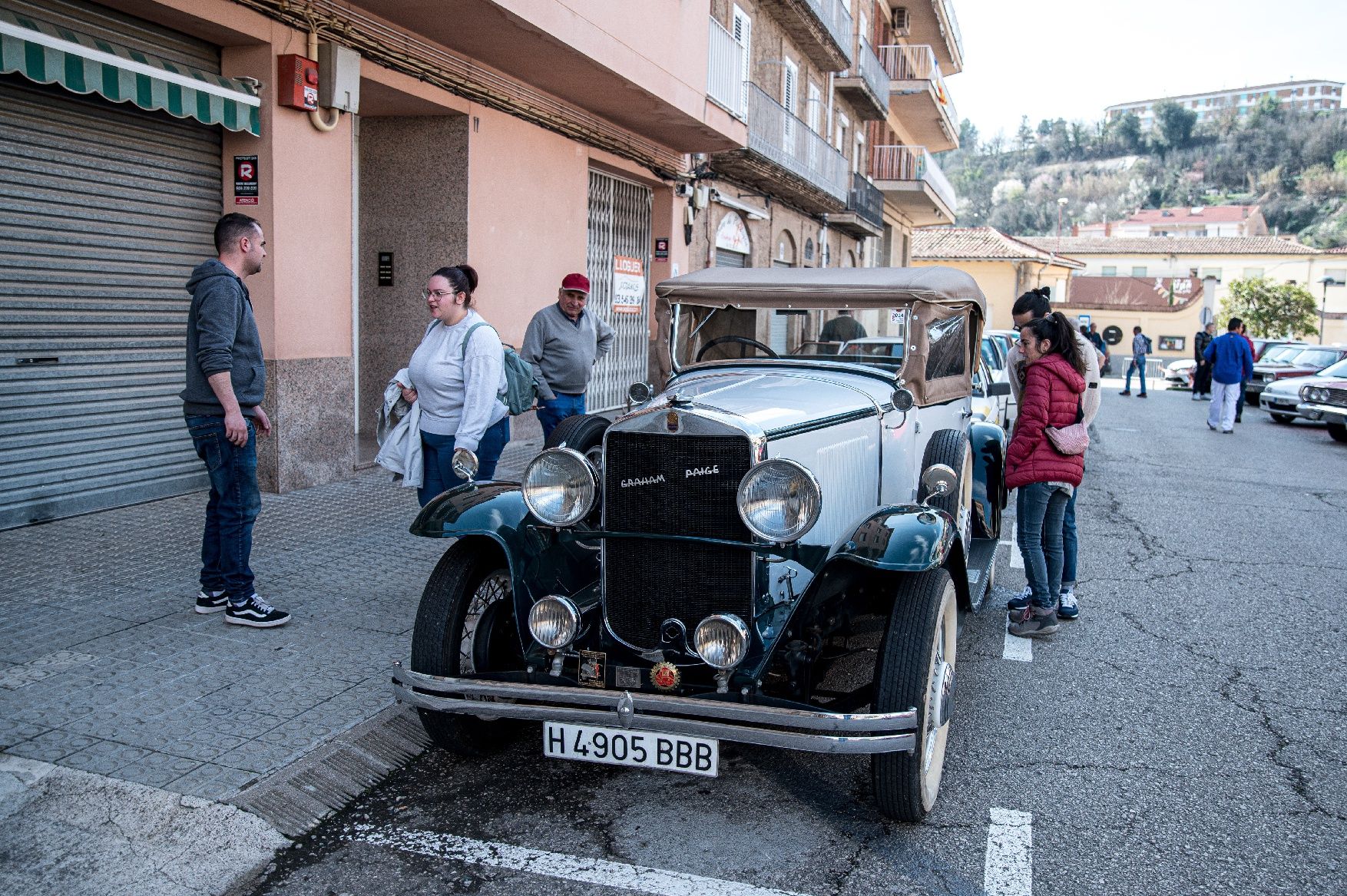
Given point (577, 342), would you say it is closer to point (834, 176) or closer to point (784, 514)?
point (784, 514)

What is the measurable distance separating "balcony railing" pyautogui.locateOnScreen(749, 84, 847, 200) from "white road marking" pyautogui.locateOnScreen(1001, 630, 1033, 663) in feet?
42.3

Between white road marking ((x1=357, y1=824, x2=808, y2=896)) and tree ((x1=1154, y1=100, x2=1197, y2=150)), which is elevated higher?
tree ((x1=1154, y1=100, x2=1197, y2=150))

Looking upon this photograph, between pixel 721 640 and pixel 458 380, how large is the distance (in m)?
2.50

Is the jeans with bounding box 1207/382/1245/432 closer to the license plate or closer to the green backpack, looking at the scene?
the green backpack

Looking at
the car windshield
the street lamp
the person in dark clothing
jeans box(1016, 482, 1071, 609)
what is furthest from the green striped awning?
the street lamp

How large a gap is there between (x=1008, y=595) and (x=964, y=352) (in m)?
1.65

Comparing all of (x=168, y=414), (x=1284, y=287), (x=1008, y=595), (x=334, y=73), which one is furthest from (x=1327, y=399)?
(x=1284, y=287)

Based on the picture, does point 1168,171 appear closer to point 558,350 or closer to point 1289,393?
point 1289,393

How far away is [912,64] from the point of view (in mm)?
32656

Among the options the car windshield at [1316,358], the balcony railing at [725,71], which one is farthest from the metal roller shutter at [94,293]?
the car windshield at [1316,358]

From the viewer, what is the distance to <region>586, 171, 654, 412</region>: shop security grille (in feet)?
47.1

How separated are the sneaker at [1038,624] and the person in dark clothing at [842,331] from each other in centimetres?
181

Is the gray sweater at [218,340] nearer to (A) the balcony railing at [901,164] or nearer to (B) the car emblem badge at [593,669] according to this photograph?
(B) the car emblem badge at [593,669]

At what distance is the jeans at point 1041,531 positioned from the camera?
5.65 metres
